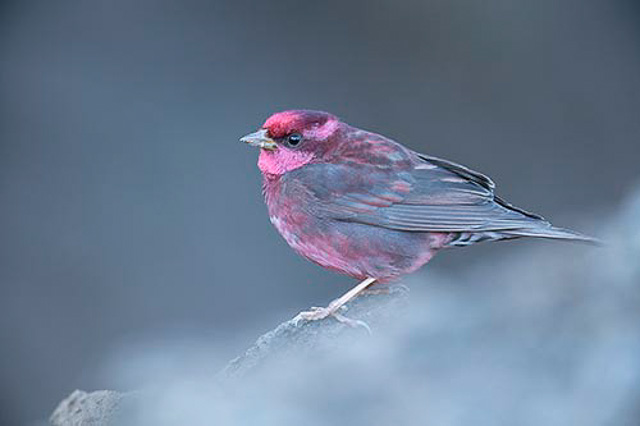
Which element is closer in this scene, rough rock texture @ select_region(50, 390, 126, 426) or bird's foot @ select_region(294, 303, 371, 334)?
rough rock texture @ select_region(50, 390, 126, 426)

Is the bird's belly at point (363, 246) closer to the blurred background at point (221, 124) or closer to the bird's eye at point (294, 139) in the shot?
the bird's eye at point (294, 139)

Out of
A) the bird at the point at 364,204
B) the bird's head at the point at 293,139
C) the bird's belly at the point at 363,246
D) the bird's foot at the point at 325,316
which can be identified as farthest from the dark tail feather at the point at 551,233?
the bird's head at the point at 293,139

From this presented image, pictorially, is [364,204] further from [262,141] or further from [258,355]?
[258,355]

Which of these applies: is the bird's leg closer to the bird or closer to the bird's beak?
the bird

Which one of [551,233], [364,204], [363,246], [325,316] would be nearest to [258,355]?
[325,316]

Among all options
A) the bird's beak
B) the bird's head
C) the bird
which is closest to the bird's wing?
the bird

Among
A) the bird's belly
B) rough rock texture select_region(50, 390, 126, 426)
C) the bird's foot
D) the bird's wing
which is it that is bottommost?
rough rock texture select_region(50, 390, 126, 426)

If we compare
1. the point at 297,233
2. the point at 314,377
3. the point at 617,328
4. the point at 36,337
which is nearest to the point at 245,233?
the point at 36,337
